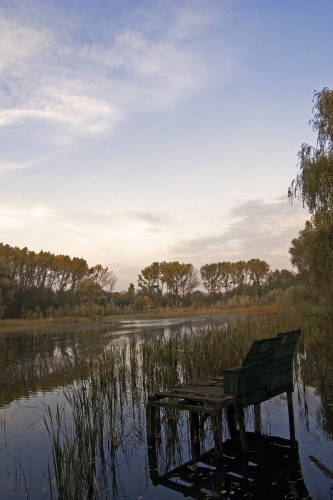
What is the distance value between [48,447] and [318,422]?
375 cm

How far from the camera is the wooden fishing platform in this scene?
5.19 meters

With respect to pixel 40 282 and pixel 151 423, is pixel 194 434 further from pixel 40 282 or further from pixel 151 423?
pixel 40 282

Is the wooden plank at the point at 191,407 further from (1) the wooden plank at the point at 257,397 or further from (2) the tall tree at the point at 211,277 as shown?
(2) the tall tree at the point at 211,277

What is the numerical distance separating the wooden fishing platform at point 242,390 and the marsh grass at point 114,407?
614mm

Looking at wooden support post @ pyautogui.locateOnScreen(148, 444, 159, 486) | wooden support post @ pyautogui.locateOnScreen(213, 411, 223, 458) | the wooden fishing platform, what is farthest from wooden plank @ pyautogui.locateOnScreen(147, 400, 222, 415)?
wooden support post @ pyautogui.locateOnScreen(148, 444, 159, 486)

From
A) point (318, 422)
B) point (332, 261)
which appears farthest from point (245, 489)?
point (332, 261)

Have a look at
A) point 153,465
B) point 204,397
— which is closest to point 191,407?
point 204,397

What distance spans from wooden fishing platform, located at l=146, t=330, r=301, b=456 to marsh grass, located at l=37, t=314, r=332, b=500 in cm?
61

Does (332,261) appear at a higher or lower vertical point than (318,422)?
higher

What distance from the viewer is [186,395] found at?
18.3ft

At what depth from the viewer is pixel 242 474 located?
189 inches

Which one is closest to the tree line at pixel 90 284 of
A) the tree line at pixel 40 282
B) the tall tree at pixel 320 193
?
the tree line at pixel 40 282

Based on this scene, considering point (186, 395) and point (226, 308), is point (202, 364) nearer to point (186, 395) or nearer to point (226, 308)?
point (186, 395)

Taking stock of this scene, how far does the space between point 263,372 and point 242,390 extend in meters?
0.57
